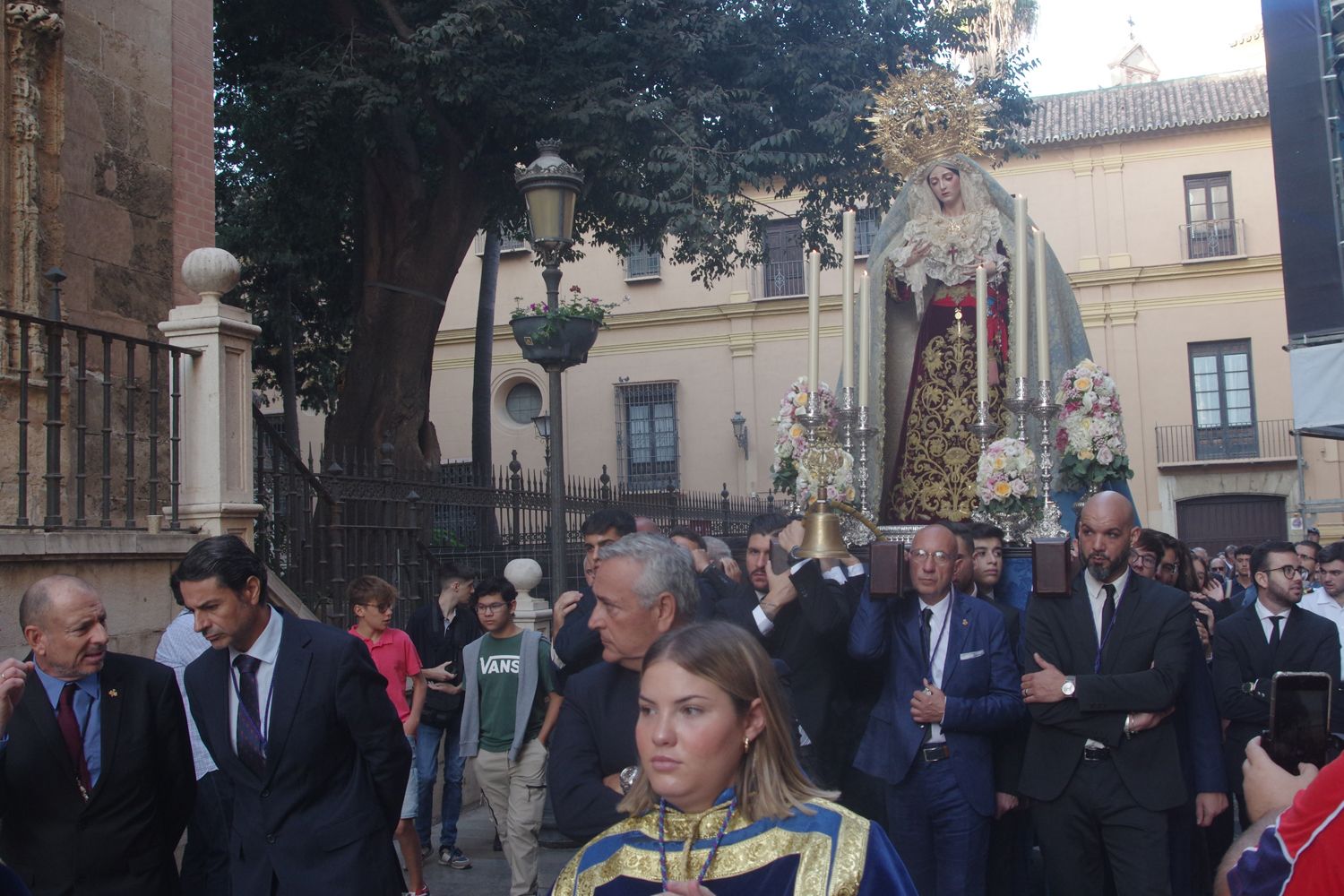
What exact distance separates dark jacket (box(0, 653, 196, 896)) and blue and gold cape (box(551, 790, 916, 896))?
2.27 metres

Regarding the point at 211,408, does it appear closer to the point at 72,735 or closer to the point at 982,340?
the point at 72,735

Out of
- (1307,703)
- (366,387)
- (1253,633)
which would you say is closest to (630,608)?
(1307,703)

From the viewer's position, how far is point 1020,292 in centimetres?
620

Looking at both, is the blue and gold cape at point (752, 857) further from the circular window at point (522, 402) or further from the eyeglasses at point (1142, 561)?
the circular window at point (522, 402)

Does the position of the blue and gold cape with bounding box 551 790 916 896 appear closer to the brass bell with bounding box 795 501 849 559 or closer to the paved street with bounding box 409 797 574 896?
the brass bell with bounding box 795 501 849 559

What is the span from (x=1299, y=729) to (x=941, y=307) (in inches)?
228

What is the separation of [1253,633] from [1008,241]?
264 centimetres

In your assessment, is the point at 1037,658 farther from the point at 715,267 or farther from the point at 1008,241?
the point at 715,267

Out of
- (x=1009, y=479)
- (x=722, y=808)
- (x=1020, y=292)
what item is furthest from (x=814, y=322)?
(x=722, y=808)

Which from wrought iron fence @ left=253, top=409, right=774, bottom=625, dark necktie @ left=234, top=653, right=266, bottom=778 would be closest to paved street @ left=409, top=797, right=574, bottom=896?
wrought iron fence @ left=253, top=409, right=774, bottom=625

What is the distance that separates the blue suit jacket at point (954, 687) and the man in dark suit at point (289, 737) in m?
1.98

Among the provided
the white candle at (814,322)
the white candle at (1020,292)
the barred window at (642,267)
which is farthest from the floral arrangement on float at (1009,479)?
the barred window at (642,267)

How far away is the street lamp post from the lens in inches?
337

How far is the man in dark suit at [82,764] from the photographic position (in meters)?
4.05
